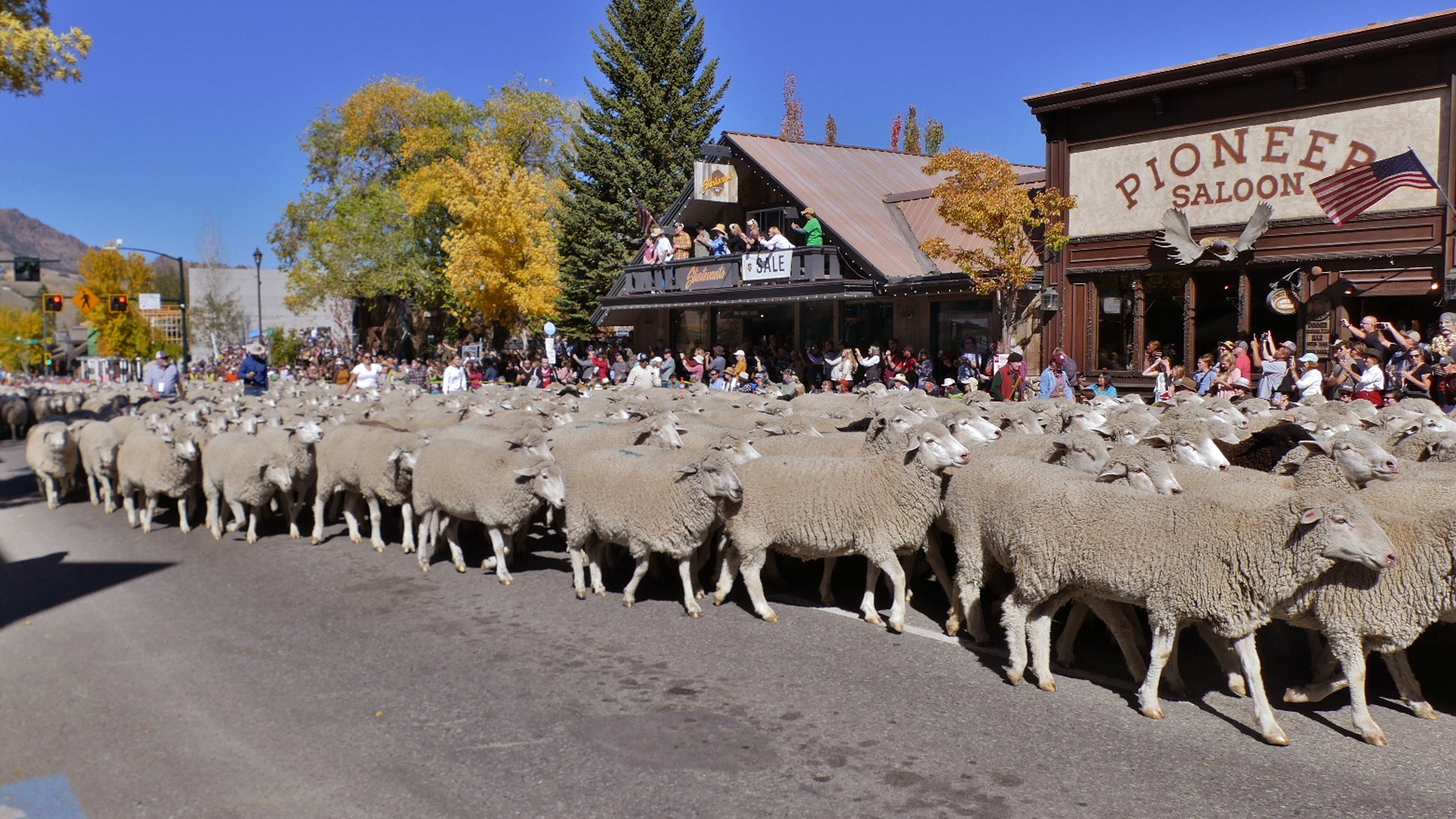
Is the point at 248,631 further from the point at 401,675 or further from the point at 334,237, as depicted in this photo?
the point at 334,237

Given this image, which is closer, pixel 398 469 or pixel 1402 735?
pixel 1402 735

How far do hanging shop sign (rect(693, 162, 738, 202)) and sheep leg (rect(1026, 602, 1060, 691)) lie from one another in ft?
77.7

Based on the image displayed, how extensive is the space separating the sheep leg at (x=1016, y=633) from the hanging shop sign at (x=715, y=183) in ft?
77.4

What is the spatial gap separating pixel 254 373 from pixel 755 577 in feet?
51.6

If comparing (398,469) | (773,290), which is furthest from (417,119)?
(398,469)

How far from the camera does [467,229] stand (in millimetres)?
36688

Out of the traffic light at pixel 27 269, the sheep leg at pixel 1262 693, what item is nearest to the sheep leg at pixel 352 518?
the sheep leg at pixel 1262 693

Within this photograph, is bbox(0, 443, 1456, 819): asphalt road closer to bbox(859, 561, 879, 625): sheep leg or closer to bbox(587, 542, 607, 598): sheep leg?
bbox(859, 561, 879, 625): sheep leg

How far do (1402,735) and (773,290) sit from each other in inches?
809

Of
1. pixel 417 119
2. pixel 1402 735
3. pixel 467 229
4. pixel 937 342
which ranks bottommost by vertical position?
pixel 1402 735

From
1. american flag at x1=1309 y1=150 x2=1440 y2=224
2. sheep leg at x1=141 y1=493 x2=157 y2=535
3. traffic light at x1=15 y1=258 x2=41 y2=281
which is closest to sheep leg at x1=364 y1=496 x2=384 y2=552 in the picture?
sheep leg at x1=141 y1=493 x2=157 y2=535

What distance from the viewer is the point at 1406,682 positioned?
589 cm

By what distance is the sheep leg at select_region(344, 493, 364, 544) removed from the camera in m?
11.2

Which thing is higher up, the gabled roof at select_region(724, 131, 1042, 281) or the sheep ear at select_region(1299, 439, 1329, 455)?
the gabled roof at select_region(724, 131, 1042, 281)
